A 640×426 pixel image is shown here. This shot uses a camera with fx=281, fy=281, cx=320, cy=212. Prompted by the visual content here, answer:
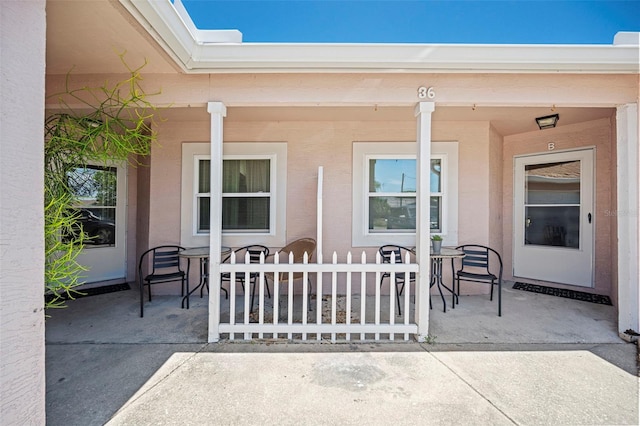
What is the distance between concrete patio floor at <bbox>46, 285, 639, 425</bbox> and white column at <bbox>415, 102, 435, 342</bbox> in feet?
0.98

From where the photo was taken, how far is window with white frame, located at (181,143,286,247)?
4473 millimetres

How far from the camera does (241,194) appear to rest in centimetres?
455

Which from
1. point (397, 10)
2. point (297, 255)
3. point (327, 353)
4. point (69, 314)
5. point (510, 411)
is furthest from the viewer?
point (397, 10)

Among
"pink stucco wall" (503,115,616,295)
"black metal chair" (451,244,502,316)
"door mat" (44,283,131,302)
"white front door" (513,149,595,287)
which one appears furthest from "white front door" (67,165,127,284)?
"pink stucco wall" (503,115,616,295)

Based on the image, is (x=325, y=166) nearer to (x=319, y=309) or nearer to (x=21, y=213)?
(x=319, y=309)

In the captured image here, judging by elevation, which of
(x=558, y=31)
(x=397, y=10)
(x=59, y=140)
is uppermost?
(x=397, y=10)

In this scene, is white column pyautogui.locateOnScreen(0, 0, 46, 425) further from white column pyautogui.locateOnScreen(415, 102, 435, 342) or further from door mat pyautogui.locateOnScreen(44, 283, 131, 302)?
door mat pyautogui.locateOnScreen(44, 283, 131, 302)

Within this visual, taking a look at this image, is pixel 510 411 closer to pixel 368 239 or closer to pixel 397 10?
pixel 368 239

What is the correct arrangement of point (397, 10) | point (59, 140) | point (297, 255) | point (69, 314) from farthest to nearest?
point (397, 10)
point (297, 255)
point (69, 314)
point (59, 140)

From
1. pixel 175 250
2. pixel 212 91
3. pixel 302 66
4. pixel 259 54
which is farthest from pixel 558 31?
pixel 175 250

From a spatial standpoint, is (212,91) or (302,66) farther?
(212,91)

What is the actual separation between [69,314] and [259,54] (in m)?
3.98

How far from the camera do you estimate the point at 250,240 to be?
4453 millimetres

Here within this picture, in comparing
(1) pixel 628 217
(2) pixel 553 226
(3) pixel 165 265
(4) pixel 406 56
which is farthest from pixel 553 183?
(3) pixel 165 265
